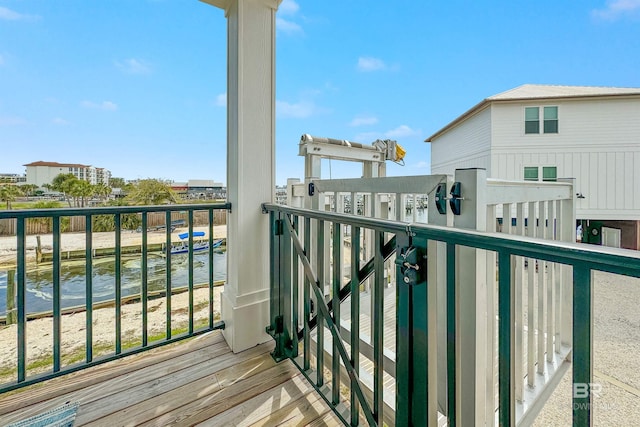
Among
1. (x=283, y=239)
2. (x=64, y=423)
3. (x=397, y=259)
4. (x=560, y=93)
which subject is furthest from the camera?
(x=560, y=93)

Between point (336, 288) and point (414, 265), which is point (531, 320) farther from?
point (414, 265)

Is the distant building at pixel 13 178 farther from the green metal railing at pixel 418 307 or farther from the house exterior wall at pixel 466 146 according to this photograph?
the house exterior wall at pixel 466 146

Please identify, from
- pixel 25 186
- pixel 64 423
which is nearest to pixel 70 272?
pixel 25 186

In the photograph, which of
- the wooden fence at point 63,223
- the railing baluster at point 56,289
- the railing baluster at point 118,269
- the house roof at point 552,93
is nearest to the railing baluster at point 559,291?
Result: the wooden fence at point 63,223

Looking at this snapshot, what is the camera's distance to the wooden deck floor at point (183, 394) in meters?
1.31

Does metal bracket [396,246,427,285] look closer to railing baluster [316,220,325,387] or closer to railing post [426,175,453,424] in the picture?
railing post [426,175,453,424]

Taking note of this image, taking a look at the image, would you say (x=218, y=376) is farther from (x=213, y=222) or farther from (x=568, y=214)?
(x=568, y=214)

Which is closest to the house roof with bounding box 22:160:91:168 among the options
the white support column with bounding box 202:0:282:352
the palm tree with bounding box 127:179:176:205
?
the palm tree with bounding box 127:179:176:205

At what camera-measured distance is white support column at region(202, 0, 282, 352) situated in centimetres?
183

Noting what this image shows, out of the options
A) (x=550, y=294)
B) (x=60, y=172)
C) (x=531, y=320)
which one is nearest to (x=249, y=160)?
(x=60, y=172)

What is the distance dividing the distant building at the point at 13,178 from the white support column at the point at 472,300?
2263 mm

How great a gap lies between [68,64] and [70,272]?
67.1 inches

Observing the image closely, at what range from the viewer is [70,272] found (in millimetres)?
1911

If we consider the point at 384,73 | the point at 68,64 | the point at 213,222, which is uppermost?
the point at 384,73
